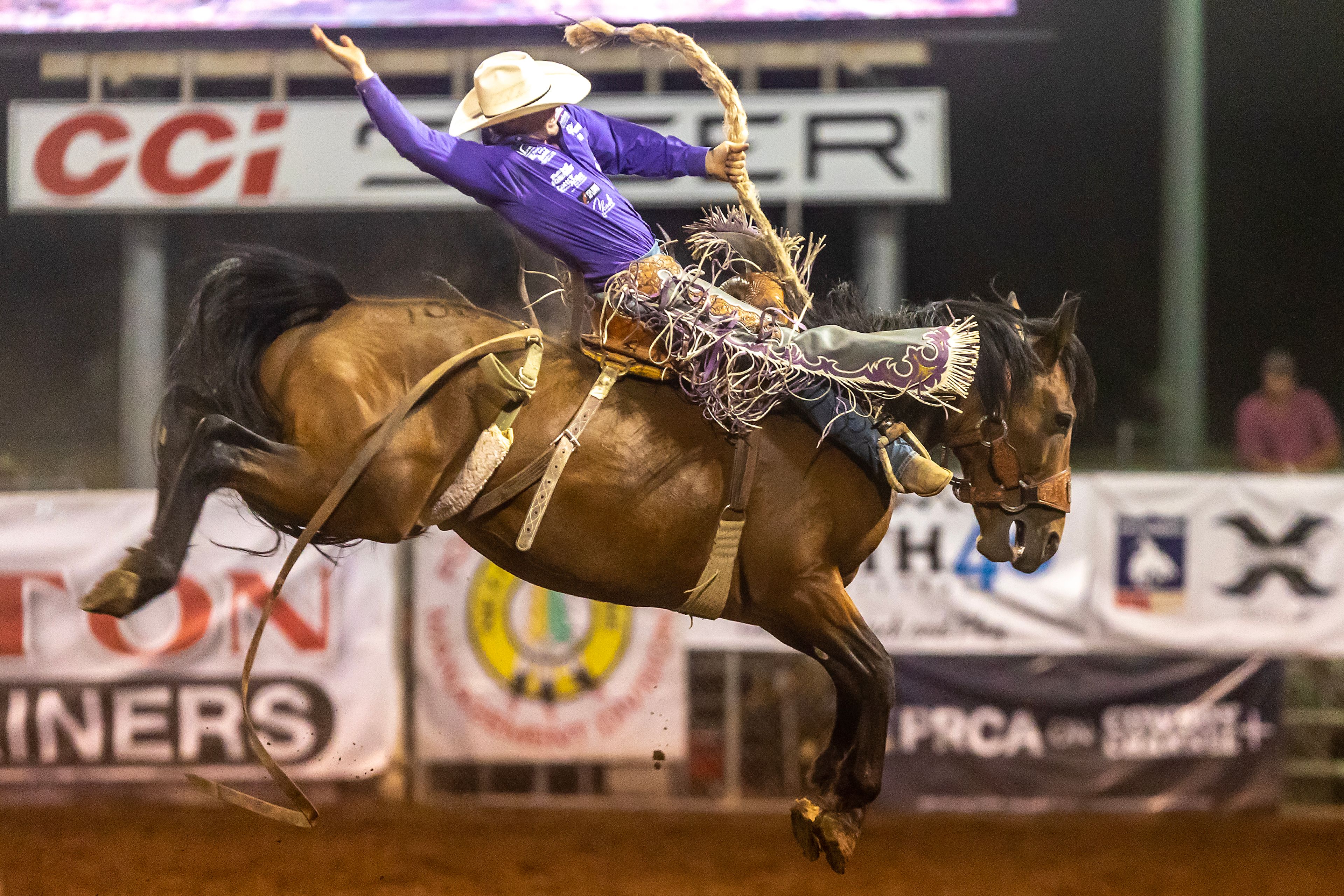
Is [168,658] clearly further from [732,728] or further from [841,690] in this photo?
[841,690]

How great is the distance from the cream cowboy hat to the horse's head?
57.5 inches

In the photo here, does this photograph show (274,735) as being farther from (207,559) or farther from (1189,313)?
(1189,313)

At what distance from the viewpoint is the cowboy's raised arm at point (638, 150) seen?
383 cm

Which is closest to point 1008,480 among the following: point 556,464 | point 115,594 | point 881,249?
point 556,464

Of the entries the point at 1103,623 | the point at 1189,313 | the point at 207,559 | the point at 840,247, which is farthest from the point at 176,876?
the point at 840,247

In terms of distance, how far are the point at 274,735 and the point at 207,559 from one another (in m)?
1.02

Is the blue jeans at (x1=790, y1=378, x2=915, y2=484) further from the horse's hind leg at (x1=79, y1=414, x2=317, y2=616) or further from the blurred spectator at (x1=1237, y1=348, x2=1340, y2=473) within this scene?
the blurred spectator at (x1=1237, y1=348, x2=1340, y2=473)

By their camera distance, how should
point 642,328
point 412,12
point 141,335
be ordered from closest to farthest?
1. point 642,328
2. point 141,335
3. point 412,12

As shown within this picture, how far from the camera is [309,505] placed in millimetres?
3551

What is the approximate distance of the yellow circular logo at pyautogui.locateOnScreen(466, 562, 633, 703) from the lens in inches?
274

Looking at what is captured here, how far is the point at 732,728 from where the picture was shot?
23.5ft

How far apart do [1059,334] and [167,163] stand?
6790mm

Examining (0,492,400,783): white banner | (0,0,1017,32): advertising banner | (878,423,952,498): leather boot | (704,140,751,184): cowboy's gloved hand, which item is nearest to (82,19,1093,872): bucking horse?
(878,423,952,498): leather boot

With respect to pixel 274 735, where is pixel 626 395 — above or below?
above
